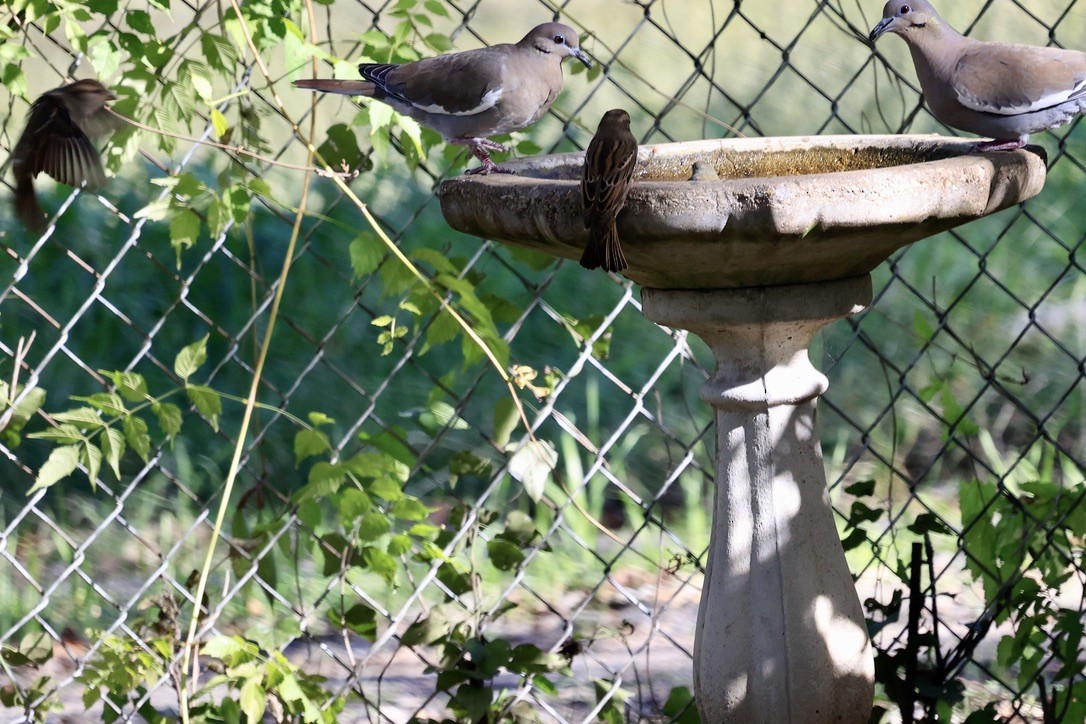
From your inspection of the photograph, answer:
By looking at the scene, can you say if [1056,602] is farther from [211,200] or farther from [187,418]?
[187,418]

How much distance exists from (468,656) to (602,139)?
1289 millimetres

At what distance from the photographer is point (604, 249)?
1609 mm

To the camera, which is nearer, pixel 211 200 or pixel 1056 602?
pixel 211 200

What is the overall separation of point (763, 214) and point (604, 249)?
0.21 metres

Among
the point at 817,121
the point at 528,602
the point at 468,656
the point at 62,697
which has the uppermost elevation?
the point at 817,121

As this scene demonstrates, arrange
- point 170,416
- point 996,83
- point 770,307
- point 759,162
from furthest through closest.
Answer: point 170,416, point 759,162, point 996,83, point 770,307

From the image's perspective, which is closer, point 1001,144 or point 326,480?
point 1001,144

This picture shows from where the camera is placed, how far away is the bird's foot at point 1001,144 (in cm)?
194

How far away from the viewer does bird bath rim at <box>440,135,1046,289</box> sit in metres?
1.55

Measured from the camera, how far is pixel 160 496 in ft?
12.0

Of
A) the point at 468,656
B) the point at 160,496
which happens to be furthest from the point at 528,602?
the point at 160,496

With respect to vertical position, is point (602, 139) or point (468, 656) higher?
point (602, 139)

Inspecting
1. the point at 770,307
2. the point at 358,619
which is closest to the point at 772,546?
the point at 770,307

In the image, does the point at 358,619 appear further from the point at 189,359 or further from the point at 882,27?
the point at 882,27
